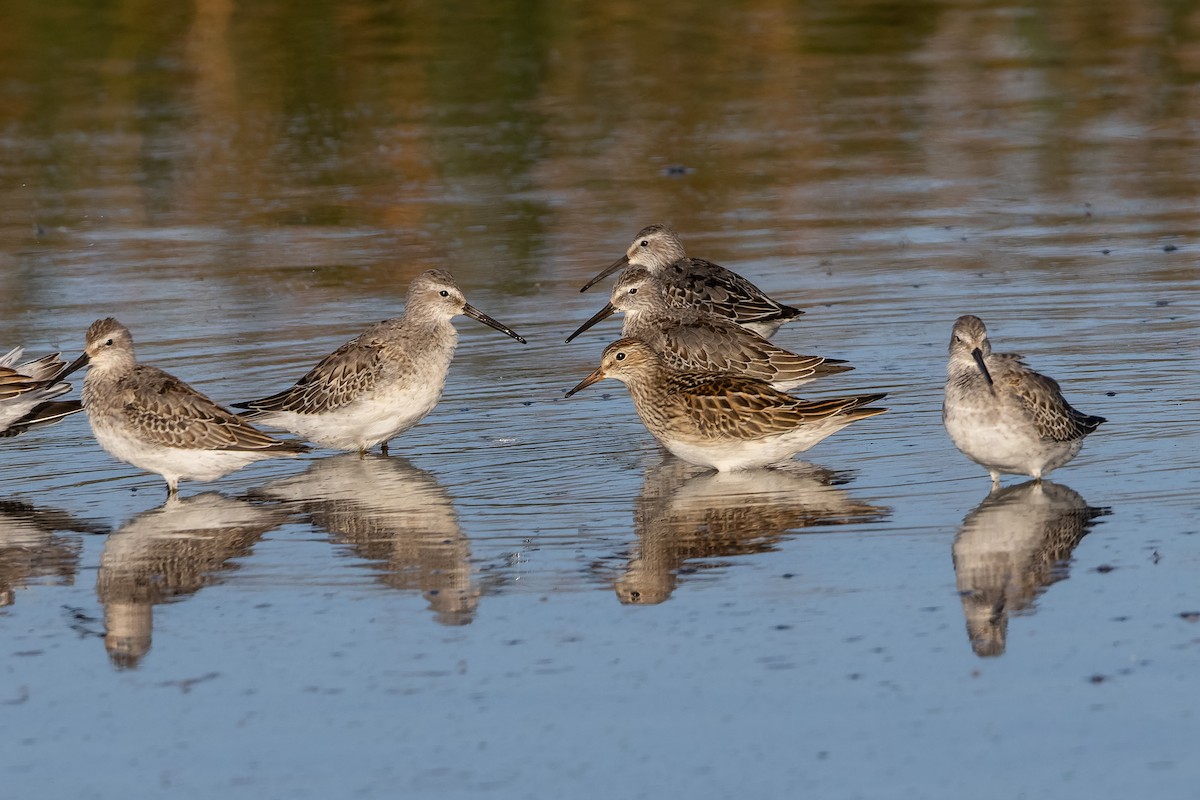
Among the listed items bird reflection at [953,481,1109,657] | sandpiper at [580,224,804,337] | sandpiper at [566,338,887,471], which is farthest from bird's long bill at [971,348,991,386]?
sandpiper at [580,224,804,337]

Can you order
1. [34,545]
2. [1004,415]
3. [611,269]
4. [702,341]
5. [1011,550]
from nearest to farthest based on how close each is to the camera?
Answer: [1011,550] → [34,545] → [1004,415] → [702,341] → [611,269]

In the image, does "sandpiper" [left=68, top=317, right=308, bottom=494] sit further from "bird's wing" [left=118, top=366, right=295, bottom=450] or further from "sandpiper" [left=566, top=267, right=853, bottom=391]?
"sandpiper" [left=566, top=267, right=853, bottom=391]

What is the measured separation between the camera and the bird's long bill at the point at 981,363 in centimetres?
1021

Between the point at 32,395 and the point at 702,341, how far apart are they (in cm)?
445

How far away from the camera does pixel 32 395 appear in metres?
11.7

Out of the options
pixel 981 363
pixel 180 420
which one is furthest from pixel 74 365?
pixel 981 363

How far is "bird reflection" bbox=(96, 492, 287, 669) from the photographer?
8.41 meters

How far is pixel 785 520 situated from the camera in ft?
32.2

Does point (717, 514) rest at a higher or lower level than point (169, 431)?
lower

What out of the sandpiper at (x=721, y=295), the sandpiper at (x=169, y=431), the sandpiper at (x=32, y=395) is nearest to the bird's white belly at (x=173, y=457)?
the sandpiper at (x=169, y=431)

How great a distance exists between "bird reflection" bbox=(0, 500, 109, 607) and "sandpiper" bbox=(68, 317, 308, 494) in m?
0.63

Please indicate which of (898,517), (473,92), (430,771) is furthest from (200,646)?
(473,92)

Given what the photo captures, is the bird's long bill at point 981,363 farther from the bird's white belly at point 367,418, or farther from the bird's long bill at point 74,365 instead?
the bird's long bill at point 74,365

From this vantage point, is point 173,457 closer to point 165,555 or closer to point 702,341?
point 165,555
